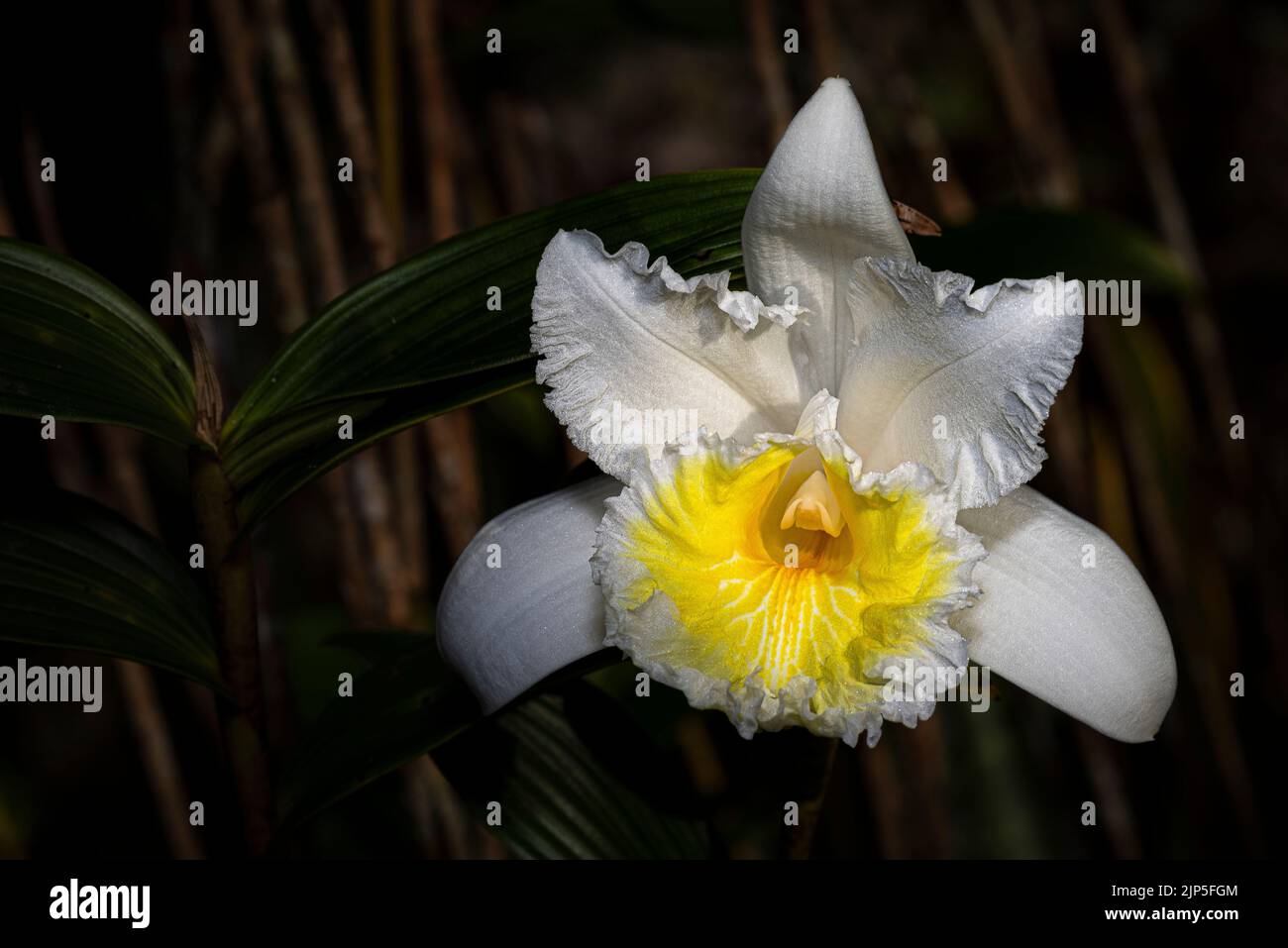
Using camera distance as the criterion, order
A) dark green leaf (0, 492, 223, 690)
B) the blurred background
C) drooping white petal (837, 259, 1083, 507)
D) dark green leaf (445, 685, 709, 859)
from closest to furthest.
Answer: drooping white petal (837, 259, 1083, 507)
dark green leaf (0, 492, 223, 690)
dark green leaf (445, 685, 709, 859)
the blurred background

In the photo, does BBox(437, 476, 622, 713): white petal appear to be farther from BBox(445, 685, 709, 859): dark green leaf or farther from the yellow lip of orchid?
BBox(445, 685, 709, 859): dark green leaf

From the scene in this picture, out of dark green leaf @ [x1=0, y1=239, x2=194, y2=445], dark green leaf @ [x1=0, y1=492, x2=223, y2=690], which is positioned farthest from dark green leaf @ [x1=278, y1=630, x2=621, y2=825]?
dark green leaf @ [x1=0, y1=239, x2=194, y2=445]

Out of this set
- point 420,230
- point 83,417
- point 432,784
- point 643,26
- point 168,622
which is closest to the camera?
point 83,417

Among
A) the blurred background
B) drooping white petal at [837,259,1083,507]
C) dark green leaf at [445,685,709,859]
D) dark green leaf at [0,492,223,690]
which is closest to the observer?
drooping white petal at [837,259,1083,507]

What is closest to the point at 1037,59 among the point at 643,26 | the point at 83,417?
the point at 643,26

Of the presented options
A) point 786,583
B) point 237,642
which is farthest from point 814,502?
point 237,642

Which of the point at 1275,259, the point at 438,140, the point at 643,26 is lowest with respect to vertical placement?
the point at 438,140

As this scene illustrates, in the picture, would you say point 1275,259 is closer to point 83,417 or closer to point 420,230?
point 420,230

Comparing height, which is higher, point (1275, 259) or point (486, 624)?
point (1275, 259)

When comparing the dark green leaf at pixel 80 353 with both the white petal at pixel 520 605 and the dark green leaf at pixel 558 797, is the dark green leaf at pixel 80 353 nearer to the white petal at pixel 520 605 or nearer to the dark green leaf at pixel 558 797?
the white petal at pixel 520 605
